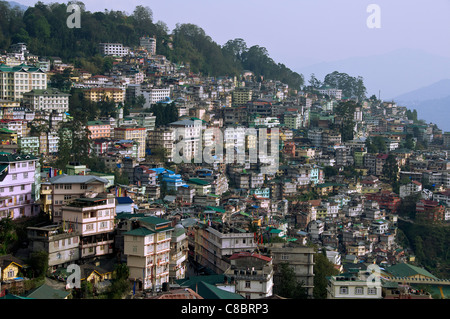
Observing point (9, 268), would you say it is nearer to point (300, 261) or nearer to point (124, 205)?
point (124, 205)

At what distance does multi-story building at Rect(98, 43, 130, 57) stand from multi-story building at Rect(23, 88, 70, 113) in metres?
8.49

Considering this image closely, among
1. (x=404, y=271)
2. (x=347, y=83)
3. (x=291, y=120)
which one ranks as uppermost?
(x=347, y=83)

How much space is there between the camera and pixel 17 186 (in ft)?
32.8

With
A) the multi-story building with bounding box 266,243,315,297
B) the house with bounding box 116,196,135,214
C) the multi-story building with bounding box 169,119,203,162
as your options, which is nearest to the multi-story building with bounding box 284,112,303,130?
the multi-story building with bounding box 169,119,203,162

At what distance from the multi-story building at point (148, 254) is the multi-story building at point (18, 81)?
44.0ft

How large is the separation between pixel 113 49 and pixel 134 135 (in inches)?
405

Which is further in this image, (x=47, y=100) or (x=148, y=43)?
(x=148, y=43)

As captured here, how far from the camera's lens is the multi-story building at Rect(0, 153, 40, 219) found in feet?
32.0

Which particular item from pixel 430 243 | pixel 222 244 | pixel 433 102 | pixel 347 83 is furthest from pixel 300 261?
pixel 433 102

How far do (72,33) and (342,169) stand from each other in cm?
1326

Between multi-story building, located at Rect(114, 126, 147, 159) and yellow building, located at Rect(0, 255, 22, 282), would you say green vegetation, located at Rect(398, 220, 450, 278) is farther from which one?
yellow building, located at Rect(0, 255, 22, 282)

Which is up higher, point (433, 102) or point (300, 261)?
point (433, 102)

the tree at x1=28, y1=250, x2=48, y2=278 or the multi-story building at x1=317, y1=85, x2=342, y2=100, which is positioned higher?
the multi-story building at x1=317, y1=85, x2=342, y2=100

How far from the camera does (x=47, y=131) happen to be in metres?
18.7
